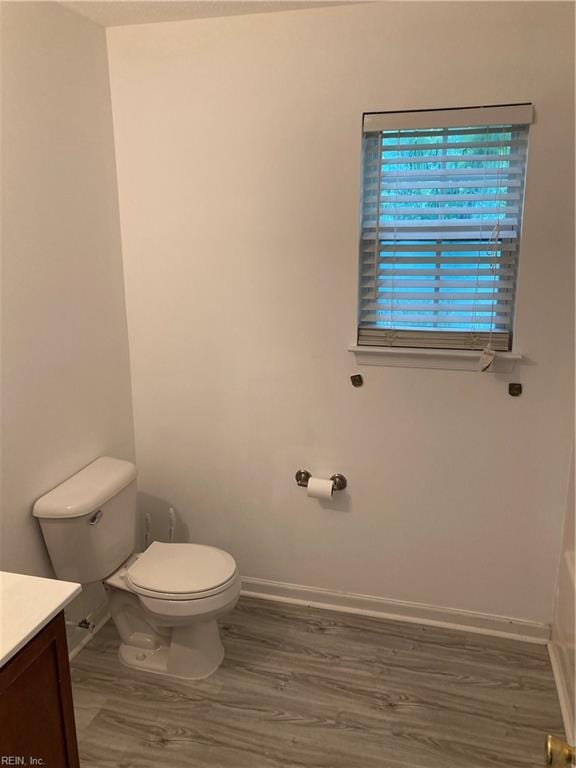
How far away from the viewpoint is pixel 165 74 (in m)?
2.31

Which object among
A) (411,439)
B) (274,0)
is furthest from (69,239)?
(411,439)

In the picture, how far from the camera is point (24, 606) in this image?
1.29 meters

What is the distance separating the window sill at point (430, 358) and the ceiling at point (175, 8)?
4.03 feet

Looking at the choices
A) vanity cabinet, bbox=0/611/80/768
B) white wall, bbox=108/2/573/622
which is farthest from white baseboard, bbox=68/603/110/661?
vanity cabinet, bbox=0/611/80/768

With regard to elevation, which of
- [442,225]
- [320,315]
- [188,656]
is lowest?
[188,656]

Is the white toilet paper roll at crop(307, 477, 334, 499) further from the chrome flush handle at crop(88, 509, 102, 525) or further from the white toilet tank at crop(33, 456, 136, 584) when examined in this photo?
the chrome flush handle at crop(88, 509, 102, 525)

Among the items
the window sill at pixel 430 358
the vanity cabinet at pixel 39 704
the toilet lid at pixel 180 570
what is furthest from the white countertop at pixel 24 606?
the window sill at pixel 430 358

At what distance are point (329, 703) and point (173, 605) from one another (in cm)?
67

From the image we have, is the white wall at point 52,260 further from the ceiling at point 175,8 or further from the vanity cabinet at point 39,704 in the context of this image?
the vanity cabinet at point 39,704

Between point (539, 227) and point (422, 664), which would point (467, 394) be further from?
point (422, 664)

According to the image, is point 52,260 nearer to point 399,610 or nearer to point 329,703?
point 329,703

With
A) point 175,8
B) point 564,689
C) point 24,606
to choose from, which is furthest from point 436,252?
point 24,606

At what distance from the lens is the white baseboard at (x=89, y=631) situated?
Result: 2.40m

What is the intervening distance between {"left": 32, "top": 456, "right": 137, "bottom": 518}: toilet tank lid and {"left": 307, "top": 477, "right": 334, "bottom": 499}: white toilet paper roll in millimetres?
715
